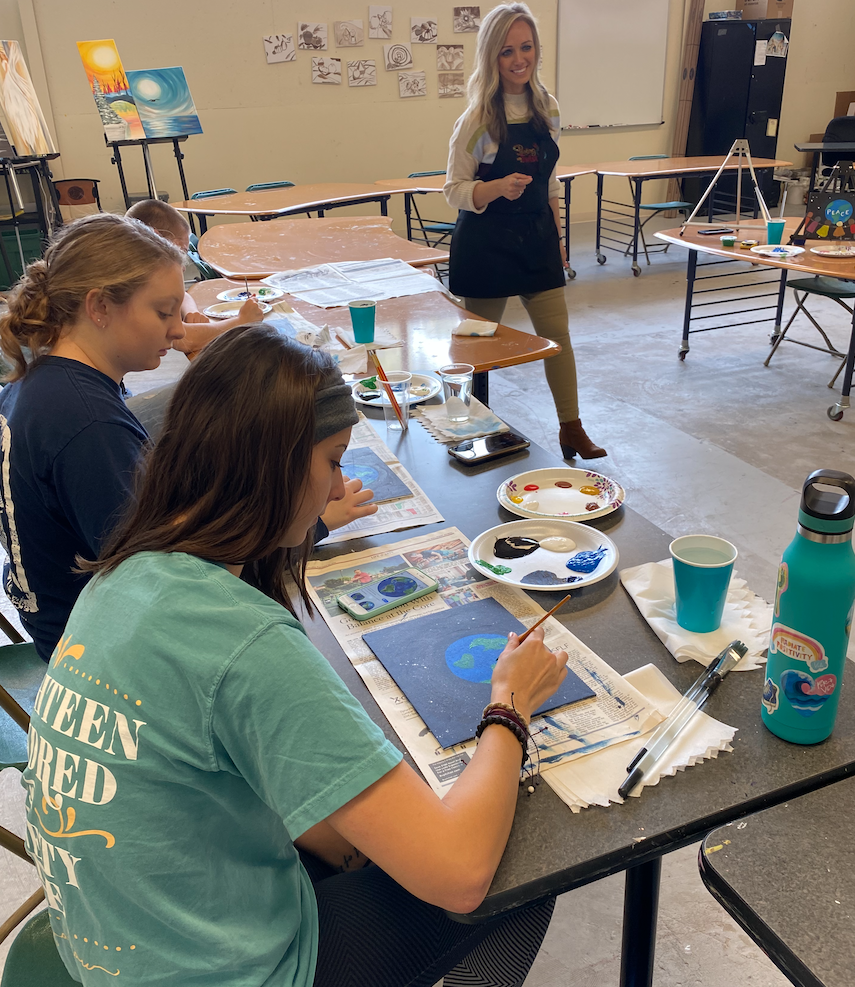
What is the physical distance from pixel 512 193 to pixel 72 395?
208 cm

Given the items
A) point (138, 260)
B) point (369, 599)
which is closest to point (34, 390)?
Answer: point (138, 260)

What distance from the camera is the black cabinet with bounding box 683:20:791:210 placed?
26.4 ft

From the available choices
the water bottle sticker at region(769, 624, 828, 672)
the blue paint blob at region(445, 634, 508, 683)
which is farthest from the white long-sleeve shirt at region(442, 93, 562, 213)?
the water bottle sticker at region(769, 624, 828, 672)

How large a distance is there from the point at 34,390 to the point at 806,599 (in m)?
1.15

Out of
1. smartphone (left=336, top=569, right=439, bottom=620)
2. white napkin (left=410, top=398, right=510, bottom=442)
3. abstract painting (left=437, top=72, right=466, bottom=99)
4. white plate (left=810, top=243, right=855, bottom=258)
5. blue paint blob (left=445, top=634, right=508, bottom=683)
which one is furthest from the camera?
abstract painting (left=437, top=72, right=466, bottom=99)

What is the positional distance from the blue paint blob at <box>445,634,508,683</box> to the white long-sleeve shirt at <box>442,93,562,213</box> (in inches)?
86.6

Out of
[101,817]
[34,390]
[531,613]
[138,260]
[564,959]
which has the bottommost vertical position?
[564,959]

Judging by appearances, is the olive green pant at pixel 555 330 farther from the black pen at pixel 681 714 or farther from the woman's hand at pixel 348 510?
the black pen at pixel 681 714

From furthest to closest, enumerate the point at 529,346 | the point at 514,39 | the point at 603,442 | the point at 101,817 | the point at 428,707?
the point at 603,442 → the point at 514,39 → the point at 529,346 → the point at 428,707 → the point at 101,817

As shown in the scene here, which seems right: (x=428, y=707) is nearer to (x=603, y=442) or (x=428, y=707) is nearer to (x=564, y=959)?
(x=564, y=959)

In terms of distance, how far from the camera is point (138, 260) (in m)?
1.42

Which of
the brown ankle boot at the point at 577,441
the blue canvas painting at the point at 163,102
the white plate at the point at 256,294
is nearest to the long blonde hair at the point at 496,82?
the white plate at the point at 256,294

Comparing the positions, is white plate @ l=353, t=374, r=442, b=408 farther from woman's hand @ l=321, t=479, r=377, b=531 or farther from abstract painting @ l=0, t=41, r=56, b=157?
abstract painting @ l=0, t=41, r=56, b=157

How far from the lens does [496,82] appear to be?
2.88 m
